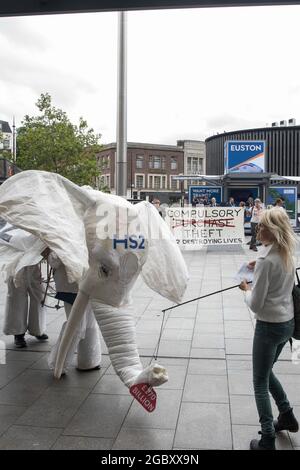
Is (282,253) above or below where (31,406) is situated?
above

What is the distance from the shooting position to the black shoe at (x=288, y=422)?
3.84m

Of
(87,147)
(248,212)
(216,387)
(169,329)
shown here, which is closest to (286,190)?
(248,212)

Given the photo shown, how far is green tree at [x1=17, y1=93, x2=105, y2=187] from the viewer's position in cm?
2722

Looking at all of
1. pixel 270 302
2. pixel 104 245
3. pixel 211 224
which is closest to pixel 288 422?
pixel 270 302

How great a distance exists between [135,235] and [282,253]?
4.88 ft

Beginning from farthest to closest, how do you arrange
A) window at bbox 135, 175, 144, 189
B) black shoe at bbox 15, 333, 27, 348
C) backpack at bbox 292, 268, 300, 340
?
window at bbox 135, 175, 144, 189 → black shoe at bbox 15, 333, 27, 348 → backpack at bbox 292, 268, 300, 340

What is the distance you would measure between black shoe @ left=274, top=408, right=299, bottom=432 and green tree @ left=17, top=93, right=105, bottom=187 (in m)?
23.9

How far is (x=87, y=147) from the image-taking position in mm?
32062

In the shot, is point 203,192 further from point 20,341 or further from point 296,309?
point 296,309

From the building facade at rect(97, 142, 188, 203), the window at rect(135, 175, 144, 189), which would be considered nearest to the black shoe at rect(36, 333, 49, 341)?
the building facade at rect(97, 142, 188, 203)

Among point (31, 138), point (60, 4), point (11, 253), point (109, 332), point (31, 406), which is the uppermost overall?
point (31, 138)

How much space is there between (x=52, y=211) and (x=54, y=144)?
79.8 ft

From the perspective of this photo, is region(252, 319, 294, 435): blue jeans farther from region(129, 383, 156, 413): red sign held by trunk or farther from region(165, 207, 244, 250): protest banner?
region(165, 207, 244, 250): protest banner

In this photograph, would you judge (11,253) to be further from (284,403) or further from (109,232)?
(284,403)
